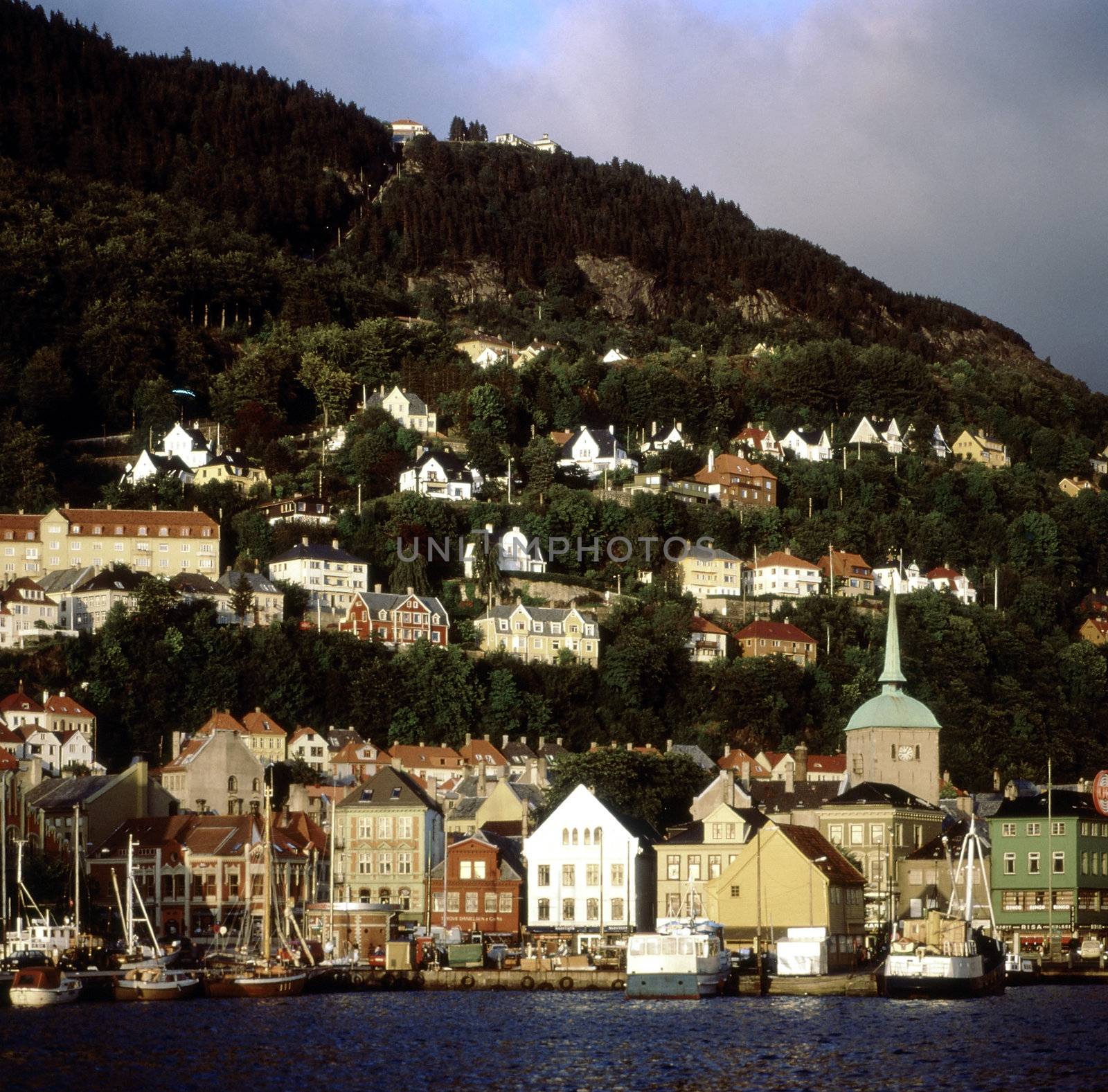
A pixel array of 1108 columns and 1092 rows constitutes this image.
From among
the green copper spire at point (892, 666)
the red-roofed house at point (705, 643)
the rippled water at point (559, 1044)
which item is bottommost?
the rippled water at point (559, 1044)

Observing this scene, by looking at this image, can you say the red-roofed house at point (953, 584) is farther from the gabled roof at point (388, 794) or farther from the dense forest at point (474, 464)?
the gabled roof at point (388, 794)

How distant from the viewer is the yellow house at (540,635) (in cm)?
12788

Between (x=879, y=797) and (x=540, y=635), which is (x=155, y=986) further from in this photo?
(x=540, y=635)

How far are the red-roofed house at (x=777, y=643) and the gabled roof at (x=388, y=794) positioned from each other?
126 ft

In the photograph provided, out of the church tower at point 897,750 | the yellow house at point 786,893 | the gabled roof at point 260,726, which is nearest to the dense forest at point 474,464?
the gabled roof at point 260,726

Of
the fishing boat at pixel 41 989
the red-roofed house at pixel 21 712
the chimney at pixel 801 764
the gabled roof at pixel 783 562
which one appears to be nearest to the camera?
the fishing boat at pixel 41 989

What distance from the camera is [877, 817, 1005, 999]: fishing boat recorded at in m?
73.4

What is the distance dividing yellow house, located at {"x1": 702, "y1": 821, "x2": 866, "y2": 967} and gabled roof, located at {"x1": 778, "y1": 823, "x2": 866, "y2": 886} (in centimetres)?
4

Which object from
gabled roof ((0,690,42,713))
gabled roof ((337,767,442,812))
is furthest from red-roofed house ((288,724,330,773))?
gabled roof ((337,767,442,812))

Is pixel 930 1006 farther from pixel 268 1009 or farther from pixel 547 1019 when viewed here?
pixel 268 1009

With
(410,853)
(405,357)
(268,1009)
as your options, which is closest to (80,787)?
(410,853)

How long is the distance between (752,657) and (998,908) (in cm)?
3952

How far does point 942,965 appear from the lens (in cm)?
7331

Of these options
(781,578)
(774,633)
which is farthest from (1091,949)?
(781,578)
